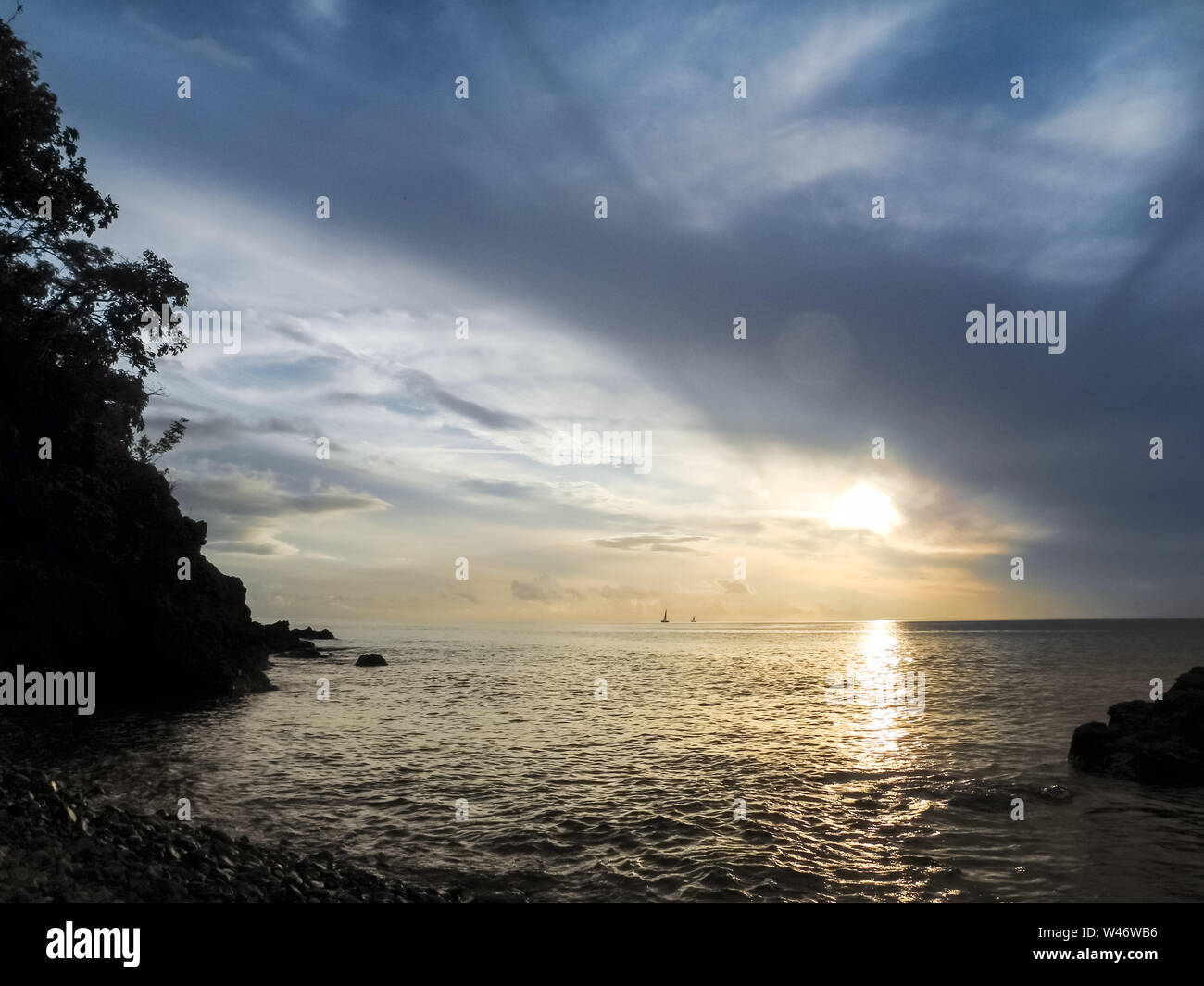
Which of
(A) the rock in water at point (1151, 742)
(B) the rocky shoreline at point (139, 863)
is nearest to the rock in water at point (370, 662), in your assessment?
(B) the rocky shoreline at point (139, 863)

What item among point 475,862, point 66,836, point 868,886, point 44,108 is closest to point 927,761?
point 868,886

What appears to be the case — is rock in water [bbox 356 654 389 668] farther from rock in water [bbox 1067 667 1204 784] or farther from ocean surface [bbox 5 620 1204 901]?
rock in water [bbox 1067 667 1204 784]

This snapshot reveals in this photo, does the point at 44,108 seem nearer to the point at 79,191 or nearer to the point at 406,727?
the point at 79,191

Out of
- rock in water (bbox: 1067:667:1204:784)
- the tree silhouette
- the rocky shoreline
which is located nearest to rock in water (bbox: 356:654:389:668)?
the tree silhouette

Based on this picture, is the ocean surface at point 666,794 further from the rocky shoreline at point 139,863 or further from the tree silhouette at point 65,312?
the tree silhouette at point 65,312

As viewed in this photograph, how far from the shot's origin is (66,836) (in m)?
11.1

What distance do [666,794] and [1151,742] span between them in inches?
728

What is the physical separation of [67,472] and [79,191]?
12.8m

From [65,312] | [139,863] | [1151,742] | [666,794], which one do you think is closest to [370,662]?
[65,312]

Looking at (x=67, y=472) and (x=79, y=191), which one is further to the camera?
(x=67, y=472)

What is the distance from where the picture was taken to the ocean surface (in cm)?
1419

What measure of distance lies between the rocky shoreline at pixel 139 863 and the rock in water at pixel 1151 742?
936 inches

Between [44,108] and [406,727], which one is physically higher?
[44,108]

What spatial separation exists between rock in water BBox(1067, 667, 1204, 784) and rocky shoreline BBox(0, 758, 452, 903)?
2378 cm
